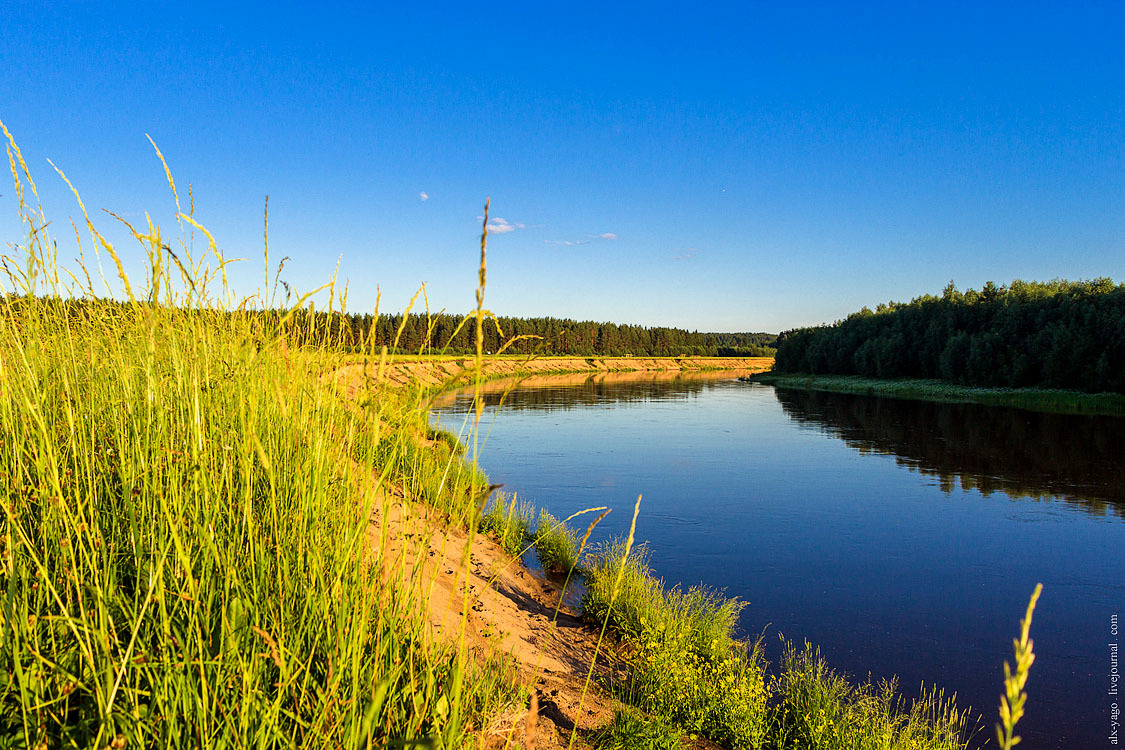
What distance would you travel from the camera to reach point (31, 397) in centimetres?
319

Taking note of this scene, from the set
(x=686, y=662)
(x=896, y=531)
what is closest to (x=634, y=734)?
(x=686, y=662)

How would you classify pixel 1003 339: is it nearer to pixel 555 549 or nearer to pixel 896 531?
pixel 896 531

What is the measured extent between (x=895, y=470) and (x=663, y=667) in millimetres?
18086

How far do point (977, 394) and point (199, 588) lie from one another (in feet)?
191

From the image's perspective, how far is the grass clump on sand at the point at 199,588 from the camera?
2.11 m

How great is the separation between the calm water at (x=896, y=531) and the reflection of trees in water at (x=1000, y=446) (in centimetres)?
14

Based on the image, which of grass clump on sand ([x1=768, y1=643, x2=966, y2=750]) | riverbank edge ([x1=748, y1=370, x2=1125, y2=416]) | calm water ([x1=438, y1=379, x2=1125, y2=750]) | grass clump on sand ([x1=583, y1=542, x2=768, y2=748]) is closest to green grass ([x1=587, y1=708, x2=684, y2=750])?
grass clump on sand ([x1=583, y1=542, x2=768, y2=748])

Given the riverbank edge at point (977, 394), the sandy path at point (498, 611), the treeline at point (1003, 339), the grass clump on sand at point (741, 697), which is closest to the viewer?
the sandy path at point (498, 611)

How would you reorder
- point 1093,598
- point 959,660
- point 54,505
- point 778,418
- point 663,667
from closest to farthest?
point 54,505 < point 663,667 < point 959,660 < point 1093,598 < point 778,418

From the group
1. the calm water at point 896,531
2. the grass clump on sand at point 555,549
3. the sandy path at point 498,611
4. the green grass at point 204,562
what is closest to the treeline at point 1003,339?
the calm water at point 896,531

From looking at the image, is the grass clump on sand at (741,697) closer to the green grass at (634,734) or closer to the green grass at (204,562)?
the green grass at (634,734)

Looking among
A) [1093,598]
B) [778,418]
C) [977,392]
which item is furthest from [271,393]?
[977,392]

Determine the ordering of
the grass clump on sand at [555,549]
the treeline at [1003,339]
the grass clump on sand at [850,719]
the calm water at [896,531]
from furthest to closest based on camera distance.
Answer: the treeline at [1003,339], the grass clump on sand at [555,549], the calm water at [896,531], the grass clump on sand at [850,719]

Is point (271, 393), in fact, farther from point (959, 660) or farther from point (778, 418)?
point (778, 418)
